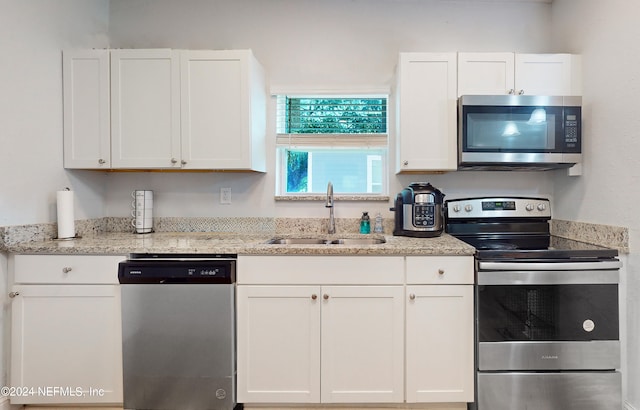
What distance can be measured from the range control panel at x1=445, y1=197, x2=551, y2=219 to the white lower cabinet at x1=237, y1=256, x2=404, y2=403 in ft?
2.81

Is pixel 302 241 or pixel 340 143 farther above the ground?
pixel 340 143

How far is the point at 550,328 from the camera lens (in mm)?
1735

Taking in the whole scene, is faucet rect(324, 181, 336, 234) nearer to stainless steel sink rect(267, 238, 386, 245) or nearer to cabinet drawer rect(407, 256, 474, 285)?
stainless steel sink rect(267, 238, 386, 245)

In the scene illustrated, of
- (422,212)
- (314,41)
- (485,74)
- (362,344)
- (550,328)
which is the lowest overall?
(362,344)

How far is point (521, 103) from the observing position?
6.63 ft

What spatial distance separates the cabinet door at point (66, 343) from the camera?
1.79 meters

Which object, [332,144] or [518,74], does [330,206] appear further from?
[518,74]

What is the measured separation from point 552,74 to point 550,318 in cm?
150

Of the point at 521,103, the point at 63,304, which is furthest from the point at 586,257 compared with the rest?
the point at 63,304

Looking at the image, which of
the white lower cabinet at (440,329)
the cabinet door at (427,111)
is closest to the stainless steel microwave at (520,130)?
the cabinet door at (427,111)

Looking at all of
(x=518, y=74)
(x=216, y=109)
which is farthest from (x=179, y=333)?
(x=518, y=74)

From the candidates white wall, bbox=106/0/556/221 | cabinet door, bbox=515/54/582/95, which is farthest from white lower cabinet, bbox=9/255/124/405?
cabinet door, bbox=515/54/582/95

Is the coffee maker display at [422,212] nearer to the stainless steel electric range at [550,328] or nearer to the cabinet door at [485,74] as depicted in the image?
the stainless steel electric range at [550,328]

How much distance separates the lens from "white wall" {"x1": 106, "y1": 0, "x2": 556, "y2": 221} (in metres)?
2.46
